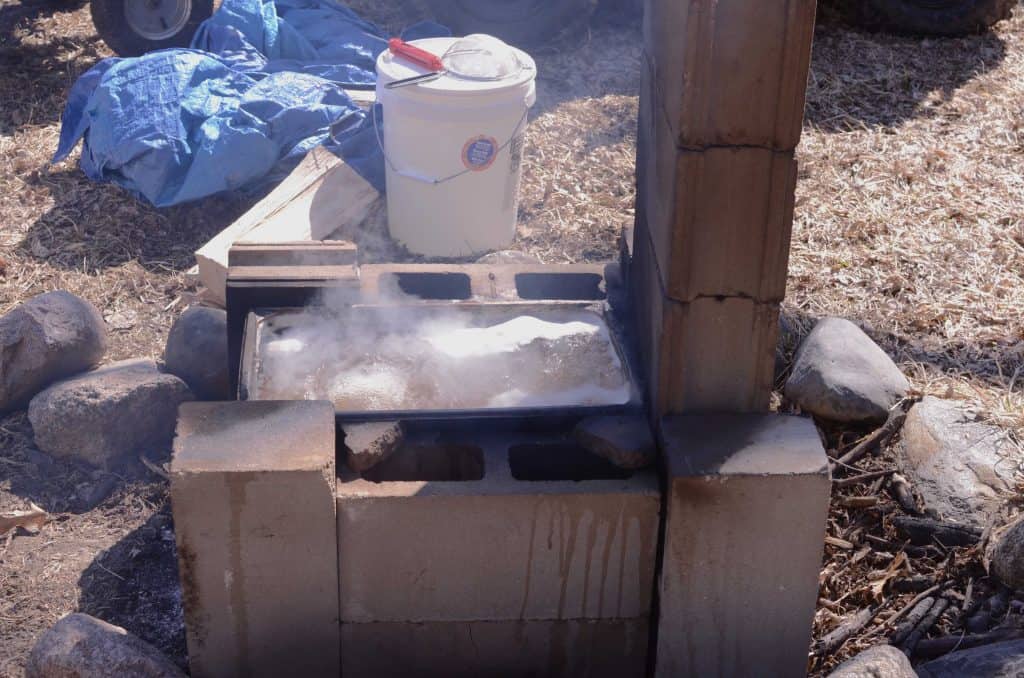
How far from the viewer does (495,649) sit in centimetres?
303

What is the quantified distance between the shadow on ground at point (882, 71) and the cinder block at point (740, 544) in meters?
4.12

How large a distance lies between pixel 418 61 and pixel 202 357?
1721mm

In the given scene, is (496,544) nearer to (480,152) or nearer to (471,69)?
(480,152)

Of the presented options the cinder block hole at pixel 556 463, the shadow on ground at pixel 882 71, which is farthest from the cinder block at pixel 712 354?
the shadow on ground at pixel 882 71

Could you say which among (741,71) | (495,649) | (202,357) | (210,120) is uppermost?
(741,71)

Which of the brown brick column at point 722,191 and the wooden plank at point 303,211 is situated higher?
the brown brick column at point 722,191

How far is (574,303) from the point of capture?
3.64 metres

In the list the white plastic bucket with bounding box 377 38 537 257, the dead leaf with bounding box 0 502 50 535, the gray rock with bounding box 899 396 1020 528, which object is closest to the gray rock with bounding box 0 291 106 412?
the dead leaf with bounding box 0 502 50 535

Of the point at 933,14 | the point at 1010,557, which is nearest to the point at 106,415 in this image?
the point at 1010,557

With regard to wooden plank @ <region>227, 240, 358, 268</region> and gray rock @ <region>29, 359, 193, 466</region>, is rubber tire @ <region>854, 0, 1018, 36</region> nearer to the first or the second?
wooden plank @ <region>227, 240, 358, 268</region>

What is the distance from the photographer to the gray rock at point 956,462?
3.70m

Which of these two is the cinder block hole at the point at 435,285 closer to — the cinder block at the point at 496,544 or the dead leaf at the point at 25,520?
the cinder block at the point at 496,544

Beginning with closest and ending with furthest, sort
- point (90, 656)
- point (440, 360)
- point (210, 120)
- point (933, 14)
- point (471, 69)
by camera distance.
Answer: point (90, 656)
point (440, 360)
point (471, 69)
point (210, 120)
point (933, 14)

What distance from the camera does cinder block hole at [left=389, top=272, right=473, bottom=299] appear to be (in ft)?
12.4
